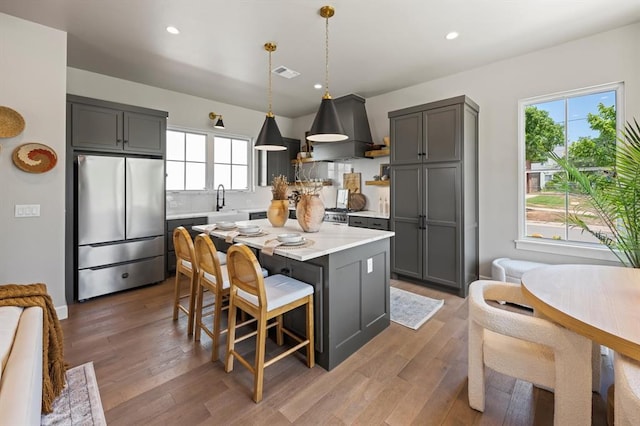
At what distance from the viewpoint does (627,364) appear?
108 cm

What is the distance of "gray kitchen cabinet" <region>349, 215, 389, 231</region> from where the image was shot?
430cm

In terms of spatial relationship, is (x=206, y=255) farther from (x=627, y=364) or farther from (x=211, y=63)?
(x=211, y=63)

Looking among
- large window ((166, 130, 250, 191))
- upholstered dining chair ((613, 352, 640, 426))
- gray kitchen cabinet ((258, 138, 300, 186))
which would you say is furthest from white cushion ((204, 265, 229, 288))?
gray kitchen cabinet ((258, 138, 300, 186))

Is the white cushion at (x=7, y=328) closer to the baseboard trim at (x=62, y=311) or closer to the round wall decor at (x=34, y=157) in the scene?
the baseboard trim at (x=62, y=311)

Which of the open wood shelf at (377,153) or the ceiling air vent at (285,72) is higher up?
the ceiling air vent at (285,72)

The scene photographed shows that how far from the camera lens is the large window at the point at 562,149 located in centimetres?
318

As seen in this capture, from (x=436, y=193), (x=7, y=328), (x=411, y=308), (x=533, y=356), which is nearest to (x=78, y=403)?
(x=7, y=328)

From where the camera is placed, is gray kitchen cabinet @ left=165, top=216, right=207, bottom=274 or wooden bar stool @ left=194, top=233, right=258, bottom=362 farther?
gray kitchen cabinet @ left=165, top=216, right=207, bottom=274

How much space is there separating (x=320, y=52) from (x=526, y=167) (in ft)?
9.51

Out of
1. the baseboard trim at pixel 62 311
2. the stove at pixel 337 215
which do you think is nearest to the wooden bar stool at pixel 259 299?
the baseboard trim at pixel 62 311

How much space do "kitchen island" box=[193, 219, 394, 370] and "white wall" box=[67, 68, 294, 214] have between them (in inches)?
110

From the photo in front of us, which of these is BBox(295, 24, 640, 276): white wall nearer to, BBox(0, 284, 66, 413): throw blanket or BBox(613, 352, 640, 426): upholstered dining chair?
BBox(613, 352, 640, 426): upholstered dining chair

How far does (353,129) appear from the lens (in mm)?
4773

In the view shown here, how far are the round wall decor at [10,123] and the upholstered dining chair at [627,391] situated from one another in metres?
4.45
